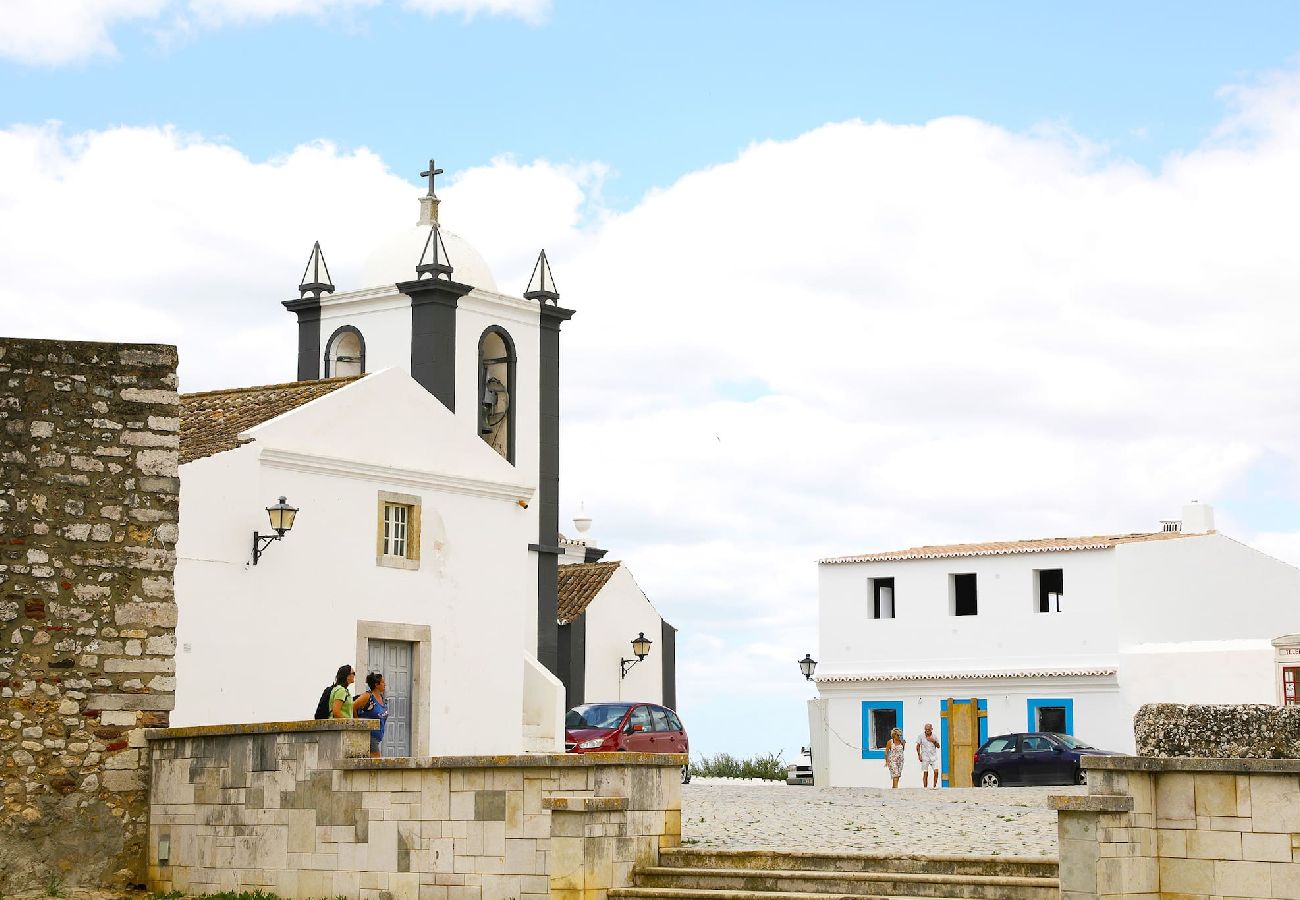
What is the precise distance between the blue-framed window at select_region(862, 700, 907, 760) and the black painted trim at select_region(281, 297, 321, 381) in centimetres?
1585

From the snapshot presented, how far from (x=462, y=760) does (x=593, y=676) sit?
88.8 ft

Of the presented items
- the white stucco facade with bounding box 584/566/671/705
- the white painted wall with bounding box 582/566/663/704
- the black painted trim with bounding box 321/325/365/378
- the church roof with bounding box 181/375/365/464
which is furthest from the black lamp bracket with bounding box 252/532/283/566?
the white stucco facade with bounding box 584/566/671/705

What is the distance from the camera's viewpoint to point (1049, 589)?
44.3 meters

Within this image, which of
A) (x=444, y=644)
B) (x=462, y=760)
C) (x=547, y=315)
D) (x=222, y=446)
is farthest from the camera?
(x=547, y=315)

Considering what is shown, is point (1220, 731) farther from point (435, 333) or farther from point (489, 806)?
point (435, 333)

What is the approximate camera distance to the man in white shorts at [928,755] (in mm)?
41188

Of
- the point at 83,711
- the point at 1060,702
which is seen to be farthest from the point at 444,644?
the point at 1060,702

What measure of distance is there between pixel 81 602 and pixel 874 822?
8.56 m

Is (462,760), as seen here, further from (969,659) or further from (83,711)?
(969,659)

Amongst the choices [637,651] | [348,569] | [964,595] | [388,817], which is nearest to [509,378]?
[637,651]

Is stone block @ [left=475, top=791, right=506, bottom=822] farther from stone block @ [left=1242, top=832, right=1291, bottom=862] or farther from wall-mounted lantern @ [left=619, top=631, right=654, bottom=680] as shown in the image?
wall-mounted lantern @ [left=619, top=631, right=654, bottom=680]

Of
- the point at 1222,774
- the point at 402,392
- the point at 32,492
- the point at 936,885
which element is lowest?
the point at 936,885

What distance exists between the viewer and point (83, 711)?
16.4 meters

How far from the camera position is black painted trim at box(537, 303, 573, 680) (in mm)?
36562
